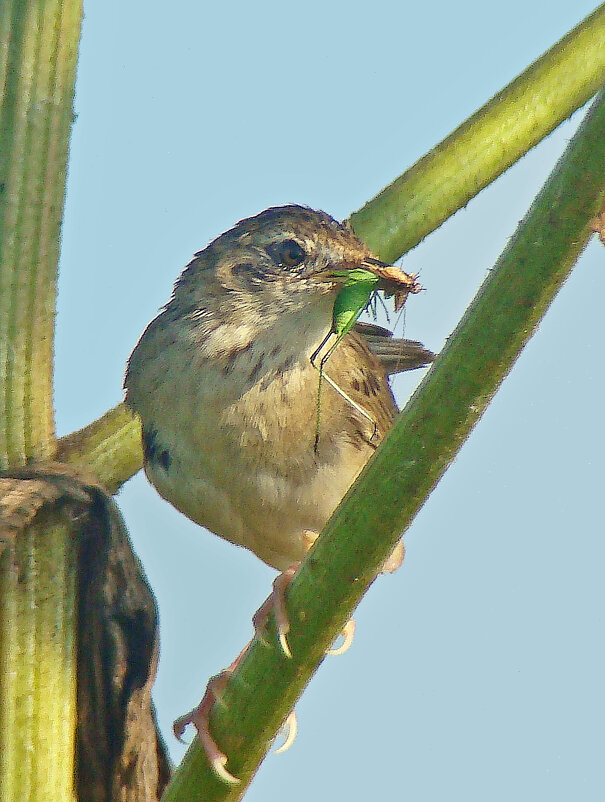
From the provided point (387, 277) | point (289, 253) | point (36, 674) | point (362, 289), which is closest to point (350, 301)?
point (362, 289)

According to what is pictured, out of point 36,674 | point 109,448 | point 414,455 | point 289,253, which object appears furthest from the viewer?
point 289,253

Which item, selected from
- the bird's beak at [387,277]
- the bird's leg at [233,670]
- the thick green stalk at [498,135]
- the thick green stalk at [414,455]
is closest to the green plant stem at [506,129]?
the thick green stalk at [498,135]

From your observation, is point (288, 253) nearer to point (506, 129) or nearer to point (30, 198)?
point (506, 129)

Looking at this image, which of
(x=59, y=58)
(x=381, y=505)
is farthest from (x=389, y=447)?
(x=59, y=58)

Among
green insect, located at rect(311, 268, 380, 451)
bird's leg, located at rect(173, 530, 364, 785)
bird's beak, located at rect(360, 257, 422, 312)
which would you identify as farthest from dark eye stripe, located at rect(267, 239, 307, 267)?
bird's leg, located at rect(173, 530, 364, 785)

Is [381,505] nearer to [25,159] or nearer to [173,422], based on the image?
[25,159]

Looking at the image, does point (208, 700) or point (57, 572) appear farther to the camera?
point (208, 700)
